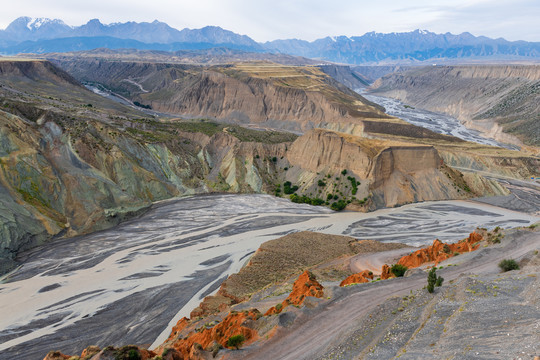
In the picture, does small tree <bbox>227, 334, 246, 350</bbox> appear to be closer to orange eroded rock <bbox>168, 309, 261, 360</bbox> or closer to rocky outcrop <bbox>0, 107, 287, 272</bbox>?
orange eroded rock <bbox>168, 309, 261, 360</bbox>

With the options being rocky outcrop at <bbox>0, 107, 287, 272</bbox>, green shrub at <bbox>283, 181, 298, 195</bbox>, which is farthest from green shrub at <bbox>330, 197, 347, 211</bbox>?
rocky outcrop at <bbox>0, 107, 287, 272</bbox>

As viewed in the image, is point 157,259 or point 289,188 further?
point 289,188

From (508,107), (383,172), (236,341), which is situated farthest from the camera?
(508,107)

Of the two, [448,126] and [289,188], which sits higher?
[448,126]

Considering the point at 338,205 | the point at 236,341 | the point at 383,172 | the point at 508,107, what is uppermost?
the point at 508,107

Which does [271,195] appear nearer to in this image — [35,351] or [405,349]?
[35,351]

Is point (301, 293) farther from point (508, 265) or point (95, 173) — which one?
point (95, 173)

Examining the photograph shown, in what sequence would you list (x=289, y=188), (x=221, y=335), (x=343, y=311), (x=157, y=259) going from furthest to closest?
(x=289, y=188), (x=157, y=259), (x=343, y=311), (x=221, y=335)

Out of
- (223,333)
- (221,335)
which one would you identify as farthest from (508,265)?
(221,335)
